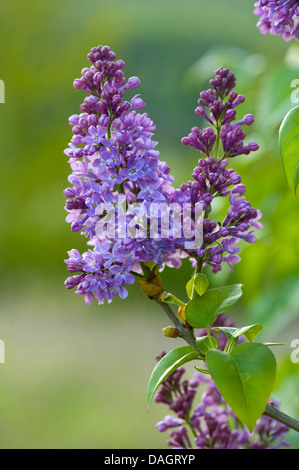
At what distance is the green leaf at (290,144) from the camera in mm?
357

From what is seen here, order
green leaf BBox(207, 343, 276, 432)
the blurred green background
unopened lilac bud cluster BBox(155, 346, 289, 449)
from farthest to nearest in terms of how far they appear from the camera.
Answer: the blurred green background → unopened lilac bud cluster BBox(155, 346, 289, 449) → green leaf BBox(207, 343, 276, 432)

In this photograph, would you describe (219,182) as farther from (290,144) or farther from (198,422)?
(198,422)

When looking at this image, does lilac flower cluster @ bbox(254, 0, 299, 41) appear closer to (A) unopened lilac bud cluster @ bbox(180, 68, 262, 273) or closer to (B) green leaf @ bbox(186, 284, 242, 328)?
(A) unopened lilac bud cluster @ bbox(180, 68, 262, 273)

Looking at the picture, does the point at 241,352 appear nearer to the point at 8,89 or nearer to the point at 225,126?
the point at 225,126

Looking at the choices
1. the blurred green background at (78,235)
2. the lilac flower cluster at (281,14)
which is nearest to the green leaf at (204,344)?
the lilac flower cluster at (281,14)

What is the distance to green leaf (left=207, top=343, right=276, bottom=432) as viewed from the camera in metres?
0.31

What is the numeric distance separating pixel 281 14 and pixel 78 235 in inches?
115

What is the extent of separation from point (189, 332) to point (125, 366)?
219cm

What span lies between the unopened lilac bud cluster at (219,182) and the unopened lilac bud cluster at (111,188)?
0.02 m

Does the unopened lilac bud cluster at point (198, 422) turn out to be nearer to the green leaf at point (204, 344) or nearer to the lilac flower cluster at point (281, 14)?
the green leaf at point (204, 344)

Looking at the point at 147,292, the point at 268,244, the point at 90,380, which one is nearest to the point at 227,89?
the point at 147,292

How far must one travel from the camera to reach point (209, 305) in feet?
1.19

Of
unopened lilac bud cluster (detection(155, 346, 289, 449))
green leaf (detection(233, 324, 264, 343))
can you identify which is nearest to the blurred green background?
unopened lilac bud cluster (detection(155, 346, 289, 449))

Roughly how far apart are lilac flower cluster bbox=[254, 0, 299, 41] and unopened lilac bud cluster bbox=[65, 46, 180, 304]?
0.31ft
